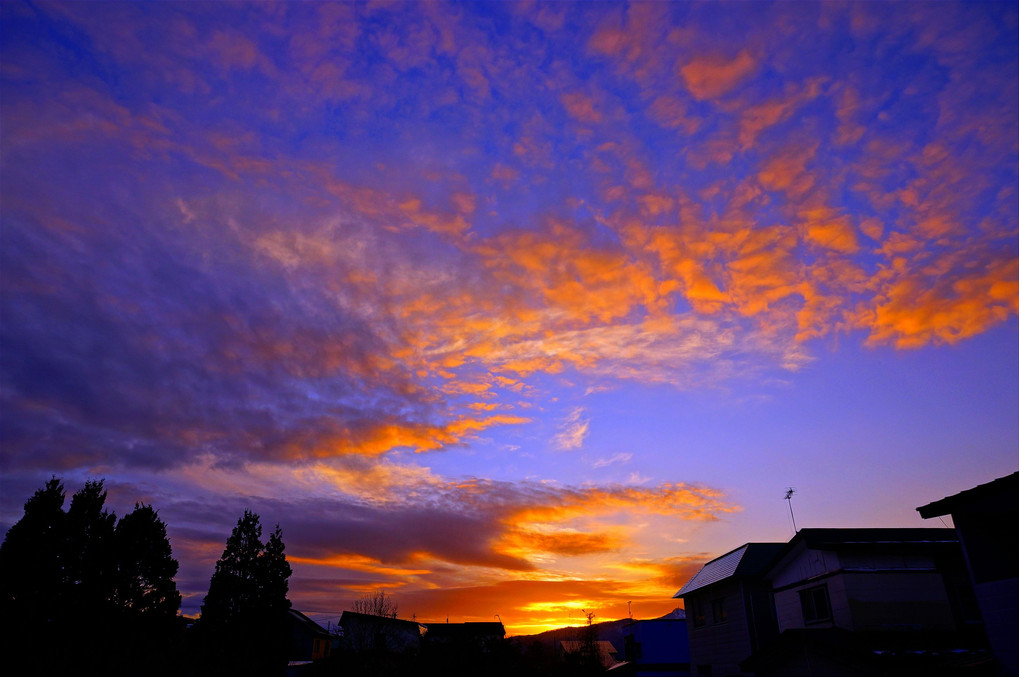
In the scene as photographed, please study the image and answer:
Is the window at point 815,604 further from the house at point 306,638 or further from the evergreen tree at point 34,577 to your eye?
the house at point 306,638

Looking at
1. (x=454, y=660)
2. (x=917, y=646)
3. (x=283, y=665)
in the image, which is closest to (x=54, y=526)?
(x=283, y=665)

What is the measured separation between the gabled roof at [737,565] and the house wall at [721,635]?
56 cm

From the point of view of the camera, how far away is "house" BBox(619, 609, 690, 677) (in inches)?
2105

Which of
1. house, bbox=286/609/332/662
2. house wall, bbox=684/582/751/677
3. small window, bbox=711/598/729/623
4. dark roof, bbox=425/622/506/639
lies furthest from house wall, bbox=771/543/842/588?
house, bbox=286/609/332/662

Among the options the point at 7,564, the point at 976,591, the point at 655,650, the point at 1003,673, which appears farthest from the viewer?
the point at 655,650

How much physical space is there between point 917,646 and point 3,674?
160 ft

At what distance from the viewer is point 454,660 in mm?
37312

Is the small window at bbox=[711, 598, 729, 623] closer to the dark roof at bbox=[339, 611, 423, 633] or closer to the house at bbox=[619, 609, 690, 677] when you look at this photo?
the house at bbox=[619, 609, 690, 677]

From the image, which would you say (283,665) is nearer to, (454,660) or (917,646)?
(454,660)

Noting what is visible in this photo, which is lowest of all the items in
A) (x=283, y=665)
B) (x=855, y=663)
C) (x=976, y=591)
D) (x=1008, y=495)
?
(x=283, y=665)

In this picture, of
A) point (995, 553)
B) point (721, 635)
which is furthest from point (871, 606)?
point (721, 635)

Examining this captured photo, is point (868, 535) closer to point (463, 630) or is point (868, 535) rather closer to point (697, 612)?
point (697, 612)

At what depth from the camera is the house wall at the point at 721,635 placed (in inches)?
1181

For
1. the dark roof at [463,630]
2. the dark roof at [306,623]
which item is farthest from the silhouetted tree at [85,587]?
the dark roof at [306,623]
